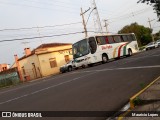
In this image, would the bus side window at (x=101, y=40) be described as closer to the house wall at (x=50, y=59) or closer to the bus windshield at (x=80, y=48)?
the bus windshield at (x=80, y=48)

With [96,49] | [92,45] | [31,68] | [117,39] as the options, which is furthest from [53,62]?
[92,45]

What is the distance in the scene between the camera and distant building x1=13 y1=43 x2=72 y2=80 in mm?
41344

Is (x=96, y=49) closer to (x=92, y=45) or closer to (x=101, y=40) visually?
(x=92, y=45)

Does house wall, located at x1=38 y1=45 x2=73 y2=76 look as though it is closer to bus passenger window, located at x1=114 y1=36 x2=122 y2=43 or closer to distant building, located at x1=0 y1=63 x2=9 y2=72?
bus passenger window, located at x1=114 y1=36 x2=122 y2=43

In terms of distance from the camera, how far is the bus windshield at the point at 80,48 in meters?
29.0

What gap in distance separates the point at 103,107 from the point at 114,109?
16.2 inches

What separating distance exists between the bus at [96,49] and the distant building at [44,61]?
11.8 meters

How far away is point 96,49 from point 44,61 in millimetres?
14512

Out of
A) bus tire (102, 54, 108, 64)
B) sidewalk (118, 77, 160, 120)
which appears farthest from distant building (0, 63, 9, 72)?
sidewalk (118, 77, 160, 120)

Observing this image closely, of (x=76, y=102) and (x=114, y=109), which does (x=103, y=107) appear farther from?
(x=76, y=102)

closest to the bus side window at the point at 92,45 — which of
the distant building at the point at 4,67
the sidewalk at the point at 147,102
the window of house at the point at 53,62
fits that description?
the window of house at the point at 53,62

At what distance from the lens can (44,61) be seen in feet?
137

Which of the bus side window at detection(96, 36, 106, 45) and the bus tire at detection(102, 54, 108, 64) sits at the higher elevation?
the bus side window at detection(96, 36, 106, 45)

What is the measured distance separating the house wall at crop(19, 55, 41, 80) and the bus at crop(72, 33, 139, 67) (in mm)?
12891
